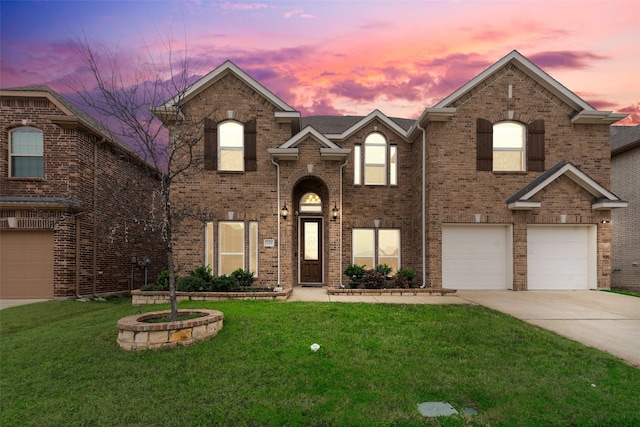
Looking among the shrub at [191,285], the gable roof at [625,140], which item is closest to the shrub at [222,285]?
the shrub at [191,285]

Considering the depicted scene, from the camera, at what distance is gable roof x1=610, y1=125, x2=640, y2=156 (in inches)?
551

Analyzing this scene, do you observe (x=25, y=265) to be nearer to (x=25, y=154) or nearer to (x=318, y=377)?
(x=25, y=154)

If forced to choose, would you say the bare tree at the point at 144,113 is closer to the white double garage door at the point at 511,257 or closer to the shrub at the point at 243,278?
the shrub at the point at 243,278

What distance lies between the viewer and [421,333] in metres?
6.35

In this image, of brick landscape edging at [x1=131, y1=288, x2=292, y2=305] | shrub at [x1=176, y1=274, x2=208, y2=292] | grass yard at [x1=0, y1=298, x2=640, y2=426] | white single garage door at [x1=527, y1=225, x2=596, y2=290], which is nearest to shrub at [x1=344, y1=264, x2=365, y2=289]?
brick landscape edging at [x1=131, y1=288, x2=292, y2=305]

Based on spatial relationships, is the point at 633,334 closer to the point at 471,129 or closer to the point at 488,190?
the point at 488,190

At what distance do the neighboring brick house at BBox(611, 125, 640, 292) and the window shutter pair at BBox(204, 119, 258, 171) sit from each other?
15.7m

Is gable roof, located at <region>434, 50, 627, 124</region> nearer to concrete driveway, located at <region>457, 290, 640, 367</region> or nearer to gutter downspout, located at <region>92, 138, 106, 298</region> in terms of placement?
concrete driveway, located at <region>457, 290, 640, 367</region>

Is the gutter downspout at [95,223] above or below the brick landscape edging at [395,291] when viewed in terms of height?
above

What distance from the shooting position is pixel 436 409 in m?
3.80

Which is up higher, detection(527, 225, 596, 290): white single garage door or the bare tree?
the bare tree

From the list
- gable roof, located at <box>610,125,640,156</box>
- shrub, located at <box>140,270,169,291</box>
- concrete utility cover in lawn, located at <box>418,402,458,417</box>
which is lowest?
concrete utility cover in lawn, located at <box>418,402,458,417</box>

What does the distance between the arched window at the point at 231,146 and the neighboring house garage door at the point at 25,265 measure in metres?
6.59

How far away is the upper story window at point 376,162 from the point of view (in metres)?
13.5
